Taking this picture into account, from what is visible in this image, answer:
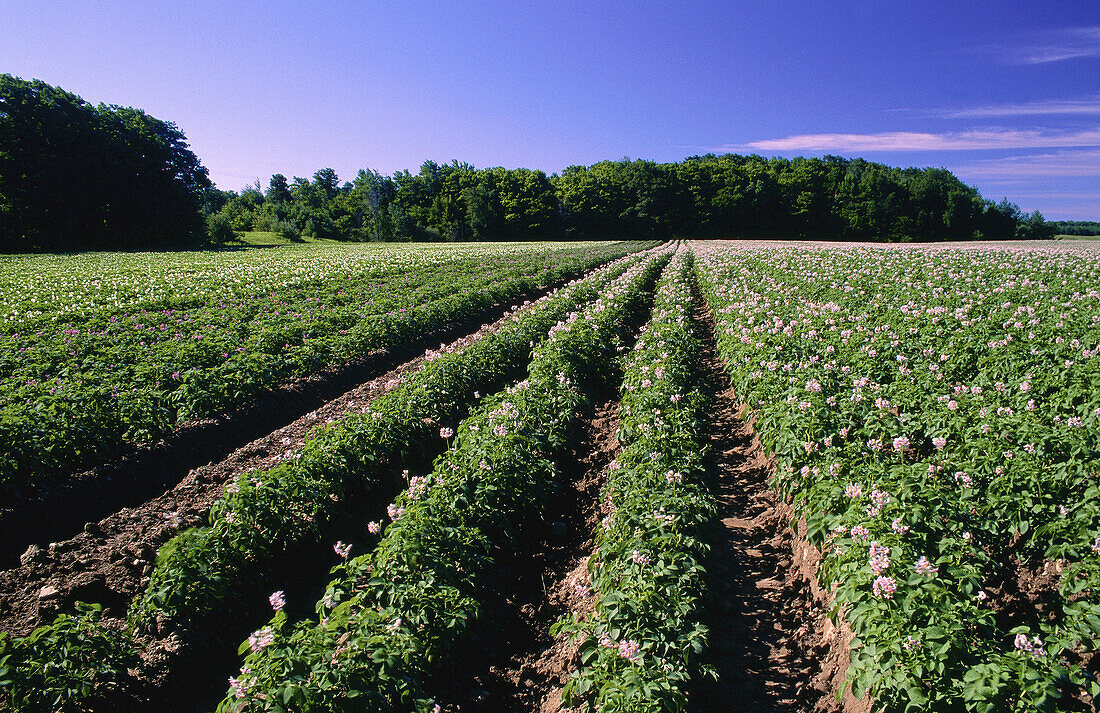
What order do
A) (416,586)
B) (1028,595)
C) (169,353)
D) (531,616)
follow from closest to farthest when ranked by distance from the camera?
1. (416,586)
2. (1028,595)
3. (531,616)
4. (169,353)

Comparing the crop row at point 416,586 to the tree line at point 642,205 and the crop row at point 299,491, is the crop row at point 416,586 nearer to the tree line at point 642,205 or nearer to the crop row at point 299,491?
the crop row at point 299,491

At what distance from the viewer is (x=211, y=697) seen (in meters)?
4.20

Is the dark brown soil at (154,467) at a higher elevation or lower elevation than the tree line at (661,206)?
lower

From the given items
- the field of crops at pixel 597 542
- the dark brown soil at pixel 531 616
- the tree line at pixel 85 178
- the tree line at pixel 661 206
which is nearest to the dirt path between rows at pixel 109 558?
the field of crops at pixel 597 542

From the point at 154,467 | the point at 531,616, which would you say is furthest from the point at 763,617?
the point at 154,467

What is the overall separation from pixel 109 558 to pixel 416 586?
12.9 ft

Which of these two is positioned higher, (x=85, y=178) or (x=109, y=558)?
(x=85, y=178)

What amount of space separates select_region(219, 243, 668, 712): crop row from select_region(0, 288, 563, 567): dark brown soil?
369 cm

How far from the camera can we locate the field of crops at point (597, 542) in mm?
3381

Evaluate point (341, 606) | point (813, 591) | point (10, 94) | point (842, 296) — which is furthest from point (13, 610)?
point (10, 94)

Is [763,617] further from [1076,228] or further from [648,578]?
[1076,228]

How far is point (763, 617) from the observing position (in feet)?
16.0

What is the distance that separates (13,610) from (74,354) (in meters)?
7.92

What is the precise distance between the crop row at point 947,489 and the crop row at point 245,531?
17.0 feet
